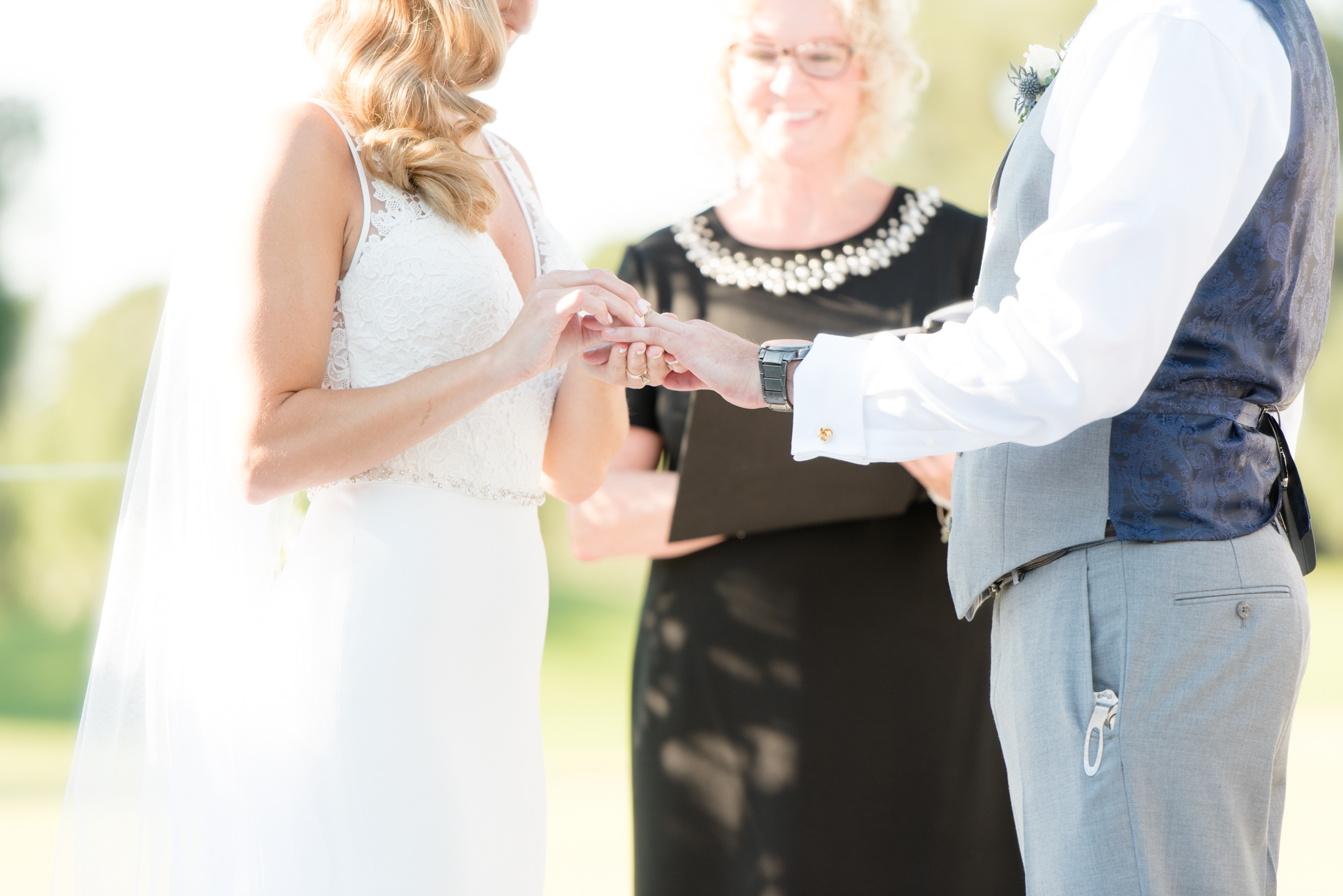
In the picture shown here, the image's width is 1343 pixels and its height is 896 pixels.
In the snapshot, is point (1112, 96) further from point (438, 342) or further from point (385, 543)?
point (385, 543)

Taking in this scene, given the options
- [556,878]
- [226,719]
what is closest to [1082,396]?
[226,719]

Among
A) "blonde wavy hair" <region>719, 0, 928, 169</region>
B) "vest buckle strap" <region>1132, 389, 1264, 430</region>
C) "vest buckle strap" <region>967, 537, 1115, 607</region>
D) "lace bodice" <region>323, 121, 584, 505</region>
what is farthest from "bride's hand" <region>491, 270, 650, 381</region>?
"blonde wavy hair" <region>719, 0, 928, 169</region>

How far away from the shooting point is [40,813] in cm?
722

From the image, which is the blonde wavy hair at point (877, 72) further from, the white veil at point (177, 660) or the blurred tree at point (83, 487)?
the blurred tree at point (83, 487)

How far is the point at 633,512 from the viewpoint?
2.66m

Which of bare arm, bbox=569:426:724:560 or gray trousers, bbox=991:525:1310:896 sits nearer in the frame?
gray trousers, bbox=991:525:1310:896

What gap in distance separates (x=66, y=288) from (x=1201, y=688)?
15.2 m

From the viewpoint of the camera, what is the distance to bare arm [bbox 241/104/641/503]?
1636 millimetres

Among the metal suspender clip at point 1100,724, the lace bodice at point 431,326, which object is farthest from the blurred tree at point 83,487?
the metal suspender clip at point 1100,724

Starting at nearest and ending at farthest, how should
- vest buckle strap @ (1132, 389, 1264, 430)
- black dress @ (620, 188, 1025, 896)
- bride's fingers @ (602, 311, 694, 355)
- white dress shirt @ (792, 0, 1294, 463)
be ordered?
white dress shirt @ (792, 0, 1294, 463), vest buckle strap @ (1132, 389, 1264, 430), bride's fingers @ (602, 311, 694, 355), black dress @ (620, 188, 1025, 896)

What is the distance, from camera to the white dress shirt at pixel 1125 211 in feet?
4.44

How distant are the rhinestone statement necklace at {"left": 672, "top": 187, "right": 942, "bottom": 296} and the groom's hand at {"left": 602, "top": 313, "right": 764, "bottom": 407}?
2.59 ft

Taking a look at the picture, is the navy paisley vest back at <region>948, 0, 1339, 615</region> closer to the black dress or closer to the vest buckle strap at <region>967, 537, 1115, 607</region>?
the vest buckle strap at <region>967, 537, 1115, 607</region>

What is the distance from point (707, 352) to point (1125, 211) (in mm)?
675
